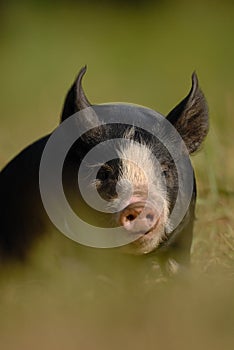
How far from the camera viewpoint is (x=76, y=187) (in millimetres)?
5172

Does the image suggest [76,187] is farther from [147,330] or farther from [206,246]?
[147,330]

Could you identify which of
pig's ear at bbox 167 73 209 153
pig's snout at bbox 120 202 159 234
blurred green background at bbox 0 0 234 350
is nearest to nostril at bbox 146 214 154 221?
pig's snout at bbox 120 202 159 234

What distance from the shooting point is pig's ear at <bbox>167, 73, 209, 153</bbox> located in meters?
5.30

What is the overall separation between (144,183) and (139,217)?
271mm

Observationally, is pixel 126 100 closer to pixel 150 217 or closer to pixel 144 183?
pixel 144 183

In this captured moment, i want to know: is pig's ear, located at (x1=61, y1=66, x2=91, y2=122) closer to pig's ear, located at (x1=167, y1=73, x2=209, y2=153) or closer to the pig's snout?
Answer: pig's ear, located at (x1=167, y1=73, x2=209, y2=153)

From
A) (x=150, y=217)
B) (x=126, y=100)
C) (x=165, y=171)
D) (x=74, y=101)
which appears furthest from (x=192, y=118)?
(x=126, y=100)

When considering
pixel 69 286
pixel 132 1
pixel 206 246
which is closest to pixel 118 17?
pixel 132 1

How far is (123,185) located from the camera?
16.3 ft

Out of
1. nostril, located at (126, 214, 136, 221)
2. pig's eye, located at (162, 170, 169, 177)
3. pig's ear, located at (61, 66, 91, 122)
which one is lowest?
nostril, located at (126, 214, 136, 221)

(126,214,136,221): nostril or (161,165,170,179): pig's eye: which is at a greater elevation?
(161,165,170,179): pig's eye

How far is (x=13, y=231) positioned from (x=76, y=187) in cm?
43

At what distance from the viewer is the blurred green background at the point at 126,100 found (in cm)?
400

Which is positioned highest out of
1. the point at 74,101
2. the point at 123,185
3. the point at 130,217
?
the point at 74,101
